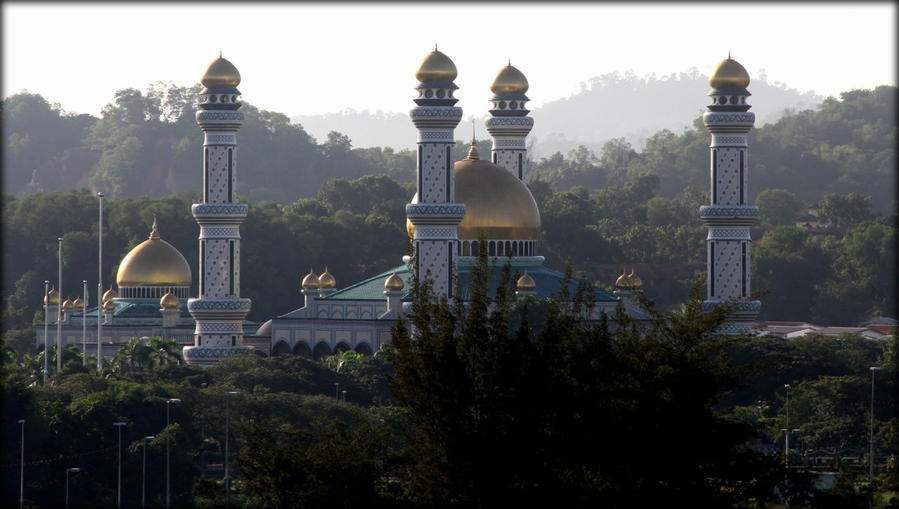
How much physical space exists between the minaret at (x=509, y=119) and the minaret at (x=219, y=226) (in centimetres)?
1276

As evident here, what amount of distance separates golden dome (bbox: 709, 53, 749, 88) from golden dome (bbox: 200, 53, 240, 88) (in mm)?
17445

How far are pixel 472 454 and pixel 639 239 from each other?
8075 cm

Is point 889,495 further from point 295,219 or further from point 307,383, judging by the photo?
point 295,219

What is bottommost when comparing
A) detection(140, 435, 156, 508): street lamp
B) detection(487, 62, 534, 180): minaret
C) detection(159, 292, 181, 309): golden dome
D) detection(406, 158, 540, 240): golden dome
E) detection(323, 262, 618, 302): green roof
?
detection(140, 435, 156, 508): street lamp

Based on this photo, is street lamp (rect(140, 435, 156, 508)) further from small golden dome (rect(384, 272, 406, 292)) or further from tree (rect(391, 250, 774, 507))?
small golden dome (rect(384, 272, 406, 292))

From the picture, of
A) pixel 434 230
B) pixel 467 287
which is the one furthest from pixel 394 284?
pixel 434 230

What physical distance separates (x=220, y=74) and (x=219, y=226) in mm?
5512

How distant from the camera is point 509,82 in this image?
85.4 metres

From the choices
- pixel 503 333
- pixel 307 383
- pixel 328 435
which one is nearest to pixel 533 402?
pixel 503 333

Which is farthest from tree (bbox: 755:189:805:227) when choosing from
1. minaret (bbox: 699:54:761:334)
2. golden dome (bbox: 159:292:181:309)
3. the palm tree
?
the palm tree

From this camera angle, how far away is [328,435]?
3719 cm

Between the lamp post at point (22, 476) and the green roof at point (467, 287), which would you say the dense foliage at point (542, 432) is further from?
the green roof at point (467, 287)

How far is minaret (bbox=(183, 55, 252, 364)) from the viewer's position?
76562mm

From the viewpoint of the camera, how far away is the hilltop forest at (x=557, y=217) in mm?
106562
